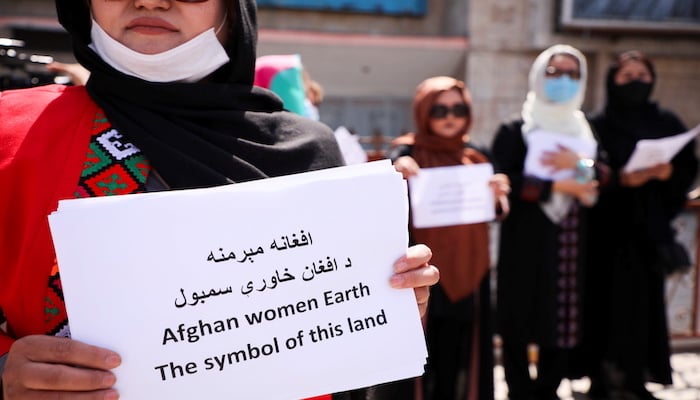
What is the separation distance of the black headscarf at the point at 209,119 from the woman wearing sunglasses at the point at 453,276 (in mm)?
1661

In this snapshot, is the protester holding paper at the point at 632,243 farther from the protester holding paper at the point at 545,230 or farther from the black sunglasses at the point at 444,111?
the black sunglasses at the point at 444,111

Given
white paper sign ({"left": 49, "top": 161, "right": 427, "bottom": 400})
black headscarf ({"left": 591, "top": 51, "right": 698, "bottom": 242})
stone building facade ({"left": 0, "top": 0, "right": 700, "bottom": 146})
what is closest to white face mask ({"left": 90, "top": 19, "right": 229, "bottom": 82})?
white paper sign ({"left": 49, "top": 161, "right": 427, "bottom": 400})

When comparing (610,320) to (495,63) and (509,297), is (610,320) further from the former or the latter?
(495,63)

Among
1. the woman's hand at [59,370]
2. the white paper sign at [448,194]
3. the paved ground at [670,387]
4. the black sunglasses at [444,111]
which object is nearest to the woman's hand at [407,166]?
the white paper sign at [448,194]

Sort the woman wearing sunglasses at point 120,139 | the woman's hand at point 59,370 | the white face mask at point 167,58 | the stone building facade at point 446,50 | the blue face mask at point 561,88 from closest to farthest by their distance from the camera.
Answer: the woman's hand at point 59,370 < the woman wearing sunglasses at point 120,139 < the white face mask at point 167,58 < the blue face mask at point 561,88 < the stone building facade at point 446,50

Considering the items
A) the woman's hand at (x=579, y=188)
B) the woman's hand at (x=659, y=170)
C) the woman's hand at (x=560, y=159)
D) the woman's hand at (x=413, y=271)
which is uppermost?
the woman's hand at (x=413, y=271)

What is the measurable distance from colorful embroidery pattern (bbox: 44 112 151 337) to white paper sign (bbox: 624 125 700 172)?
2.70 m

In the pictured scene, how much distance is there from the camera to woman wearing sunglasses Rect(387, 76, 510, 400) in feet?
9.07

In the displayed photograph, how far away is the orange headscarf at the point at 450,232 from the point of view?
276cm

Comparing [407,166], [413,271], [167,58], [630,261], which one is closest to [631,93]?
[630,261]

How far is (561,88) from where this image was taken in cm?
318

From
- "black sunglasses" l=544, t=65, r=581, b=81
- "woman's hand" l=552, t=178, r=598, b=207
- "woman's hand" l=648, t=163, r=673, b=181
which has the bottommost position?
"woman's hand" l=552, t=178, r=598, b=207

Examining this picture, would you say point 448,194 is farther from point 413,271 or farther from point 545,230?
point 413,271

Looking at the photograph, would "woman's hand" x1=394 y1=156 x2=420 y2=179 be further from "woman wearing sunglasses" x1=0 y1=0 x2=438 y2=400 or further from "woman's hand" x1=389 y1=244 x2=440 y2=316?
"woman's hand" x1=389 y1=244 x2=440 y2=316
